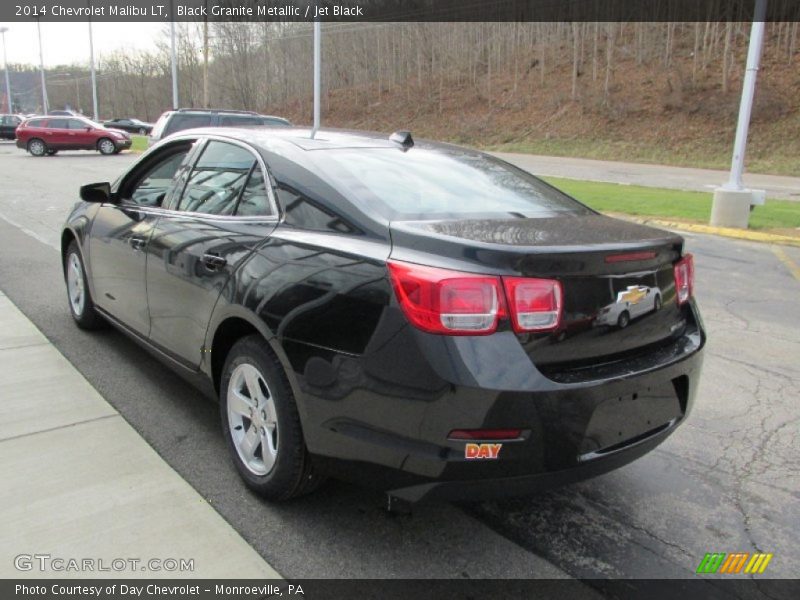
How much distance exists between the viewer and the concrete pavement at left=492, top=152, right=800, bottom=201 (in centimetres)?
1961

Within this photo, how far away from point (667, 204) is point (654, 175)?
1030cm

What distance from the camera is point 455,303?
2262mm

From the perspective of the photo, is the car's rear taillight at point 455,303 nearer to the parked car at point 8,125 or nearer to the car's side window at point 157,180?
the car's side window at point 157,180

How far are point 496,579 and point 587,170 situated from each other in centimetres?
2386

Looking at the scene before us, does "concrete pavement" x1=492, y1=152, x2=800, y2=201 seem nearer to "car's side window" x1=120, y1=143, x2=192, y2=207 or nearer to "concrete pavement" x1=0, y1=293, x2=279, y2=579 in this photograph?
"car's side window" x1=120, y1=143, x2=192, y2=207

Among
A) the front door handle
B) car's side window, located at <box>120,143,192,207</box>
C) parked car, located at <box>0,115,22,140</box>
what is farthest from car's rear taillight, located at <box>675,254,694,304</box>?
parked car, located at <box>0,115,22,140</box>

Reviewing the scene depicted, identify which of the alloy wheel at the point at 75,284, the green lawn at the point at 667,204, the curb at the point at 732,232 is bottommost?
the curb at the point at 732,232

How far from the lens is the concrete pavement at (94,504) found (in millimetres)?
2555

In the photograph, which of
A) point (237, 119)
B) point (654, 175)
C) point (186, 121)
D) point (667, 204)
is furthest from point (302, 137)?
point (654, 175)

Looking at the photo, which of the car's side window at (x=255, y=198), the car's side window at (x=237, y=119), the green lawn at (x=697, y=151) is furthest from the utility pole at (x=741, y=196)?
the green lawn at (x=697, y=151)

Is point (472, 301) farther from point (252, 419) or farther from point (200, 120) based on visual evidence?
point (200, 120)

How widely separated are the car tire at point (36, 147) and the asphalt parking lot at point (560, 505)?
1096 inches

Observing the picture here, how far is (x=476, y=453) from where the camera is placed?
2.28m

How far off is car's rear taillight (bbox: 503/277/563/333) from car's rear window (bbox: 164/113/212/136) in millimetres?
13307
